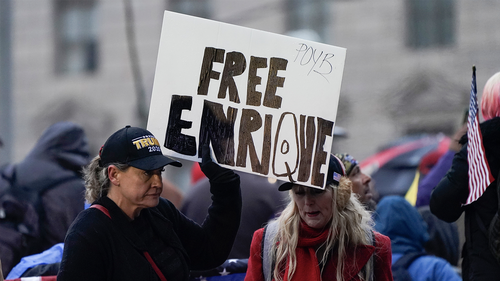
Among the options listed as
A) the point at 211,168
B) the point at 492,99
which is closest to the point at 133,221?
the point at 211,168

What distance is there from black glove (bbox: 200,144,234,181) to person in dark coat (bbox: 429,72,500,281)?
113 centimetres

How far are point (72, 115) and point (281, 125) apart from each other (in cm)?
1653

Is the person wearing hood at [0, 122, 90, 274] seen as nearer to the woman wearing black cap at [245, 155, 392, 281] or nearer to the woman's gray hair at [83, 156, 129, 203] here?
the woman's gray hair at [83, 156, 129, 203]

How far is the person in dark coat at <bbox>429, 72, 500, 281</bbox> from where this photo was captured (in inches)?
115

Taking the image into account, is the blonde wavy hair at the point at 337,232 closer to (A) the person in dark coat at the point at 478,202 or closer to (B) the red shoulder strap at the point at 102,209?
(A) the person in dark coat at the point at 478,202

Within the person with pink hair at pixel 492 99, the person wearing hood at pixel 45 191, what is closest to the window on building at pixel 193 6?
the person wearing hood at pixel 45 191

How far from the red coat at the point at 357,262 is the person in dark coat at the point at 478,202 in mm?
488

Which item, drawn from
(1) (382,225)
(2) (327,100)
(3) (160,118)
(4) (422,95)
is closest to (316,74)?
(2) (327,100)

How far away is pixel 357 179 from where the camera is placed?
368cm

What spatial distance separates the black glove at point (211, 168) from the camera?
2.66 m

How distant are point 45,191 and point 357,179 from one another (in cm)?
224

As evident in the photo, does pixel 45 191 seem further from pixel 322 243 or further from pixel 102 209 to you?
pixel 322 243

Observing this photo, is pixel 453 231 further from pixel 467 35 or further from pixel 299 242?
pixel 467 35

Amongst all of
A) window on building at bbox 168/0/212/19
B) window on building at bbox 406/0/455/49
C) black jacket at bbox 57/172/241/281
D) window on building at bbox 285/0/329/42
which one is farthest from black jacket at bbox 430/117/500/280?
window on building at bbox 168/0/212/19
